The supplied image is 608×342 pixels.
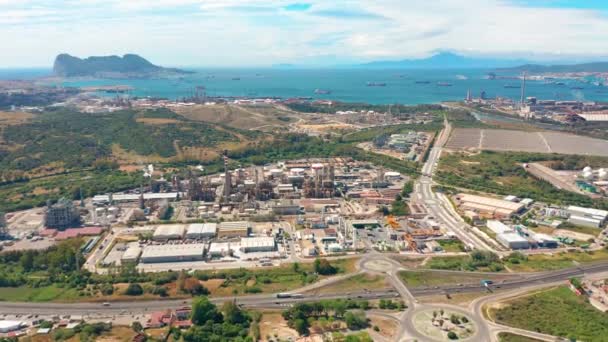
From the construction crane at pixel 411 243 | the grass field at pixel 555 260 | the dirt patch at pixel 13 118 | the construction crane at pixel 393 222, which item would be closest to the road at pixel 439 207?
the grass field at pixel 555 260

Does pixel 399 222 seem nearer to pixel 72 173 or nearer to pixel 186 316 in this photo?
pixel 186 316

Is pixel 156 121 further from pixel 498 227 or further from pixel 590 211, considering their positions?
pixel 590 211

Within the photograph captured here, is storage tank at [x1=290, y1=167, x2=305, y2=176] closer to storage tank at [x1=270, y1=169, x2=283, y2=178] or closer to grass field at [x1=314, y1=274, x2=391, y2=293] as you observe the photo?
storage tank at [x1=270, y1=169, x2=283, y2=178]

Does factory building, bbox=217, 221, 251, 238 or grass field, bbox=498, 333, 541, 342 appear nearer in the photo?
grass field, bbox=498, 333, 541, 342

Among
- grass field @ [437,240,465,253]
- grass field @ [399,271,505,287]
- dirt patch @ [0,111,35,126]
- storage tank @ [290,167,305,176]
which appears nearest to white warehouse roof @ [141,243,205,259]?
grass field @ [399,271,505,287]

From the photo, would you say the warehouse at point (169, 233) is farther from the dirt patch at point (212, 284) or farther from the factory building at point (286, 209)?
the factory building at point (286, 209)
